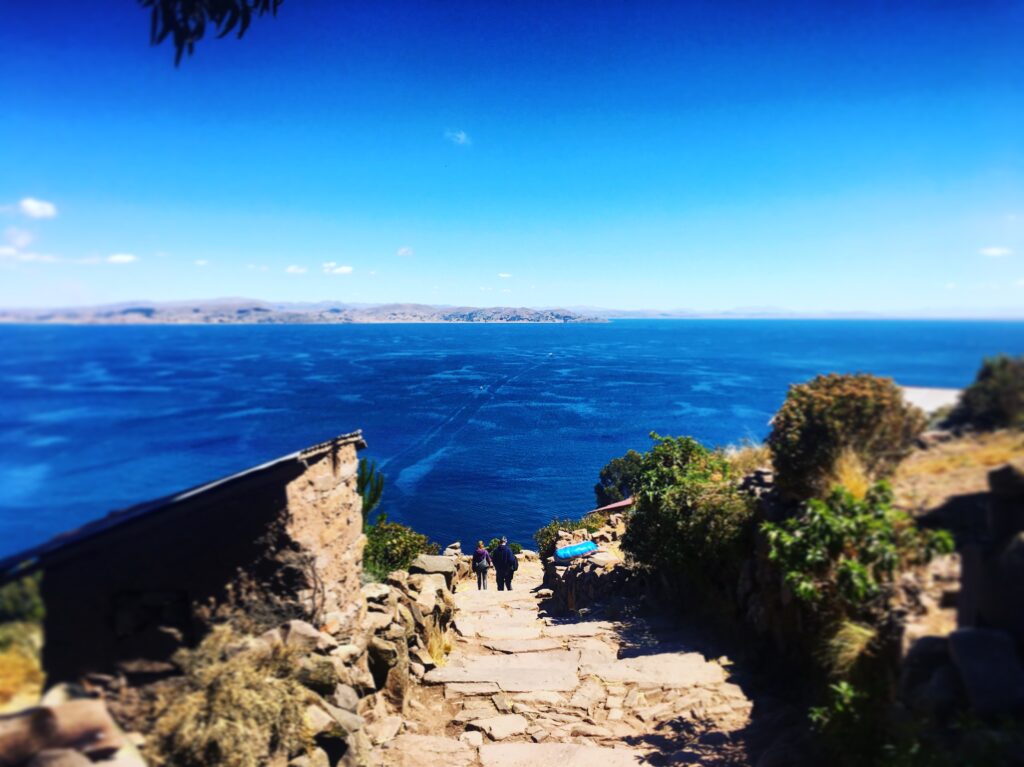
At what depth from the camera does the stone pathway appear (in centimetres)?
542

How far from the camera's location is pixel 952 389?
469cm

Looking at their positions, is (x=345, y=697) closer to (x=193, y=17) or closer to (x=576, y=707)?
(x=576, y=707)

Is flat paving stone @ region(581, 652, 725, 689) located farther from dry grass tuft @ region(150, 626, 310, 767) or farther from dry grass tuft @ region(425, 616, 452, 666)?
dry grass tuft @ region(150, 626, 310, 767)

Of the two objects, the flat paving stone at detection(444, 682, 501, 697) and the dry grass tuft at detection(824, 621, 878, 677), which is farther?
the flat paving stone at detection(444, 682, 501, 697)

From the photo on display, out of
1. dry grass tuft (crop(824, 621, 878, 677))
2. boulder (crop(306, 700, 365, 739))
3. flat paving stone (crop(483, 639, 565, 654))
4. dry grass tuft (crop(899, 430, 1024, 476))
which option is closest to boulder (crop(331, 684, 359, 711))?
boulder (crop(306, 700, 365, 739))

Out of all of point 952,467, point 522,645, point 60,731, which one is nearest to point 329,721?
point 60,731

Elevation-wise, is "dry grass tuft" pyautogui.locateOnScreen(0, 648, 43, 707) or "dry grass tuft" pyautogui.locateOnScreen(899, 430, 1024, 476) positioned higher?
"dry grass tuft" pyautogui.locateOnScreen(899, 430, 1024, 476)

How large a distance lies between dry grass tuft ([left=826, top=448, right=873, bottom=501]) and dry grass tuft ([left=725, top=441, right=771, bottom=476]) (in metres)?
2.23

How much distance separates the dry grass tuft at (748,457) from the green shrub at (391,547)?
6.23 m

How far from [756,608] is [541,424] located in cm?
4672

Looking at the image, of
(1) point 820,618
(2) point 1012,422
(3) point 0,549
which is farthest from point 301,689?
(2) point 1012,422

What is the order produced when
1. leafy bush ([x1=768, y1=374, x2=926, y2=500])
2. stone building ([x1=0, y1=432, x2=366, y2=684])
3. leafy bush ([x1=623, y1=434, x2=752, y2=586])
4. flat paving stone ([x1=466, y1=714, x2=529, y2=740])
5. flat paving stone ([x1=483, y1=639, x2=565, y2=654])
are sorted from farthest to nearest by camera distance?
flat paving stone ([x1=483, y1=639, x2=565, y2=654]) < leafy bush ([x1=623, y1=434, x2=752, y2=586]) < flat paving stone ([x1=466, y1=714, x2=529, y2=740]) < leafy bush ([x1=768, y1=374, x2=926, y2=500]) < stone building ([x1=0, y1=432, x2=366, y2=684])

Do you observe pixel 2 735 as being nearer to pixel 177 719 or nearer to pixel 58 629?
pixel 58 629

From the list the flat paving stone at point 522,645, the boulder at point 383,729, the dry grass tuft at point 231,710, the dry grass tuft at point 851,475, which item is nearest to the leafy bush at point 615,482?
the flat paving stone at point 522,645
